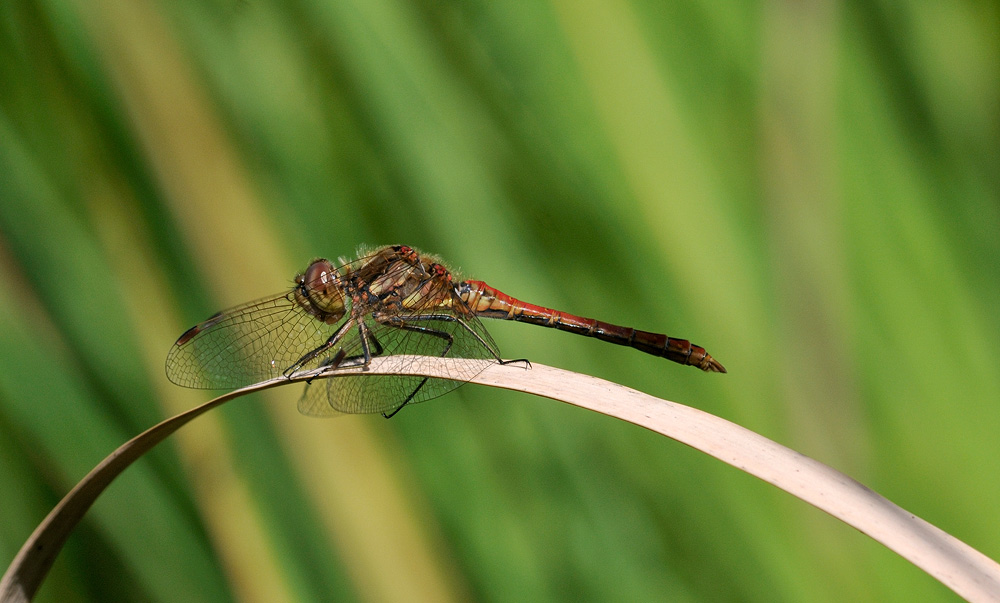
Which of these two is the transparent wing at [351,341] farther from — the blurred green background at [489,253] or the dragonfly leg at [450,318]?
the blurred green background at [489,253]

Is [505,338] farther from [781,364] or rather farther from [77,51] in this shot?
[77,51]

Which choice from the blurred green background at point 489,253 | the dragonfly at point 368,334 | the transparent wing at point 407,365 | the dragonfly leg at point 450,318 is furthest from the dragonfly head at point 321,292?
the blurred green background at point 489,253

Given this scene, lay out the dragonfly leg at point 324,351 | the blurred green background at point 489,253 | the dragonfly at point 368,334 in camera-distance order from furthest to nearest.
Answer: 1. the dragonfly leg at point 324,351
2. the dragonfly at point 368,334
3. the blurred green background at point 489,253

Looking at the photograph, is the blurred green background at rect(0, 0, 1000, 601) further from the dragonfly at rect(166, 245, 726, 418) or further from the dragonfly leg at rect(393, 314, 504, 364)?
the dragonfly leg at rect(393, 314, 504, 364)

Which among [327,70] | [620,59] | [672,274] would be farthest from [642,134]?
[327,70]

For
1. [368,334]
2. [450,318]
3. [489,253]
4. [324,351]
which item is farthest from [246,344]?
[489,253]

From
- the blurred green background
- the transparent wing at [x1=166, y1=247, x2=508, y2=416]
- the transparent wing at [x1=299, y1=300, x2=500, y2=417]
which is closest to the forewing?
the transparent wing at [x1=166, y1=247, x2=508, y2=416]
